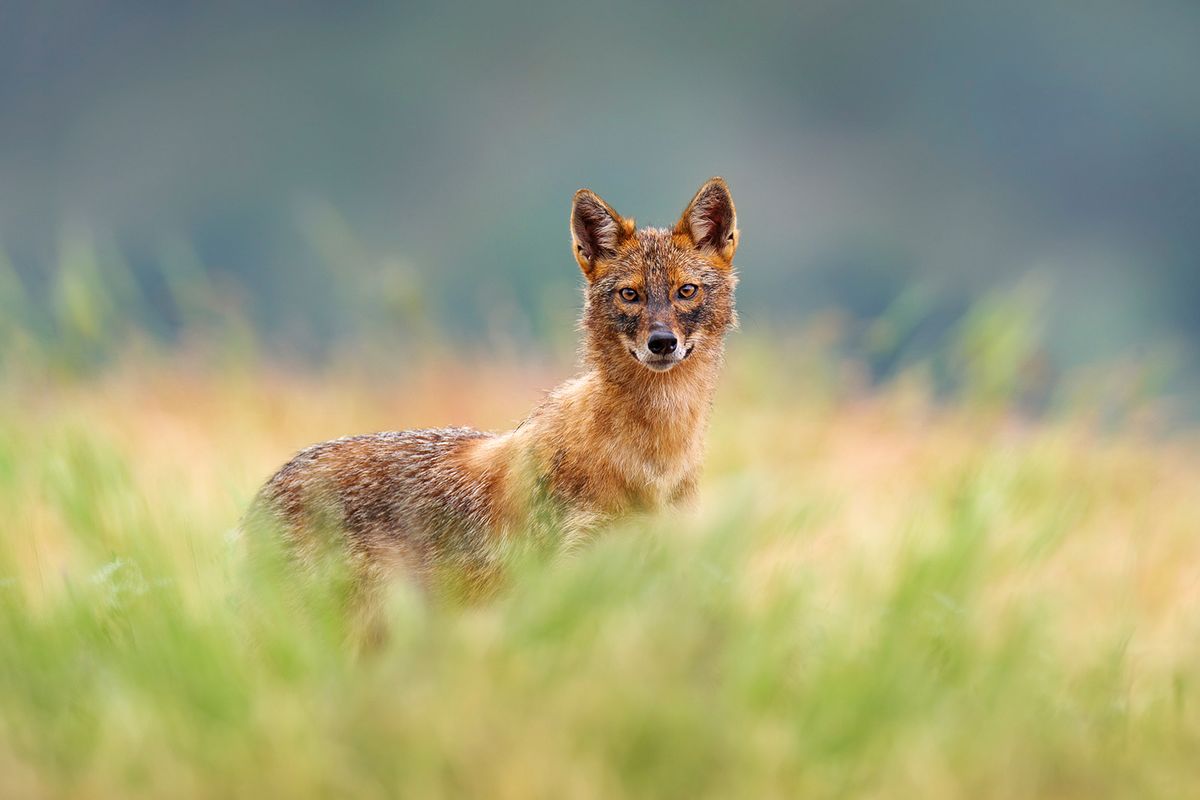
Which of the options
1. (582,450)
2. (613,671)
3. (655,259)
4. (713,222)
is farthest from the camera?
(713,222)

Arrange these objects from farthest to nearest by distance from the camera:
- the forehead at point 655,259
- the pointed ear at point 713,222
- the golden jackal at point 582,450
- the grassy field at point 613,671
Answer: the pointed ear at point 713,222 < the forehead at point 655,259 < the golden jackal at point 582,450 < the grassy field at point 613,671

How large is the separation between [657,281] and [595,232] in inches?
18.5

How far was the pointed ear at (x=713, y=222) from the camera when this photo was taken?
533 cm

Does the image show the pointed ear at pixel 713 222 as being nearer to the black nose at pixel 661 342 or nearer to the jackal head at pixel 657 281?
the jackal head at pixel 657 281

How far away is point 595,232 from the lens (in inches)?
215

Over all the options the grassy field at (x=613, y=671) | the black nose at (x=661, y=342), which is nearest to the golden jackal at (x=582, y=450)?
the black nose at (x=661, y=342)

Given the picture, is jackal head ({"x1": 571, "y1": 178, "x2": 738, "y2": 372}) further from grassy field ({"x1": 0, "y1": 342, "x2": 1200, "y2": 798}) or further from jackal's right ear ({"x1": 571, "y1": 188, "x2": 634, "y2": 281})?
grassy field ({"x1": 0, "y1": 342, "x2": 1200, "y2": 798})

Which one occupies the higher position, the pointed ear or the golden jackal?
the pointed ear

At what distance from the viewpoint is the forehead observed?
205 inches

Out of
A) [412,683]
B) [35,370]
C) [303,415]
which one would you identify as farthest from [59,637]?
[303,415]

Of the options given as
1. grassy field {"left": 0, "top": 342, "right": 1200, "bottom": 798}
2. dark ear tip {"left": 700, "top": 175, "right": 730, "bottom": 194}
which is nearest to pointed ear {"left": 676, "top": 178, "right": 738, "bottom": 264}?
dark ear tip {"left": 700, "top": 175, "right": 730, "bottom": 194}

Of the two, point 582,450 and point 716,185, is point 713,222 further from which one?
point 582,450

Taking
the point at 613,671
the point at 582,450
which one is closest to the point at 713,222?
the point at 582,450

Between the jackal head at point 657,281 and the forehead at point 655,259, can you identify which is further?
the forehead at point 655,259
